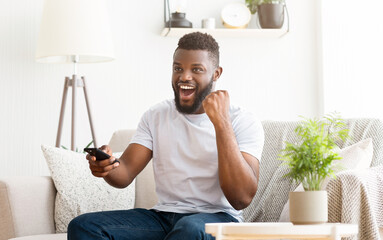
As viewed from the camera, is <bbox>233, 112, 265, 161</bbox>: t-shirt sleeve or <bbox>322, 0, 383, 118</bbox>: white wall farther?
<bbox>322, 0, 383, 118</bbox>: white wall

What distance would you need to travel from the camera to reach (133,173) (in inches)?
87.4

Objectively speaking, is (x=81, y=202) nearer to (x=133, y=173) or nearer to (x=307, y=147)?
(x=133, y=173)

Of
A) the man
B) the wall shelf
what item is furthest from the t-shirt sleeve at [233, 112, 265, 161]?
the wall shelf

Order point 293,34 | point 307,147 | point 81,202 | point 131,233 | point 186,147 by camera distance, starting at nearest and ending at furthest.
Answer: point 307,147, point 131,233, point 186,147, point 81,202, point 293,34

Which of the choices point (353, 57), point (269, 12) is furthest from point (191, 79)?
point (353, 57)

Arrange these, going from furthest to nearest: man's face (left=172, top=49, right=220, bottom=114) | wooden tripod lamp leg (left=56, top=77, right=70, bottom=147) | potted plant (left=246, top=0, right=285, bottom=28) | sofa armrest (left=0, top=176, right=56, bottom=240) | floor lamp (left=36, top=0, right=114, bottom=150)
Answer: potted plant (left=246, top=0, right=285, bottom=28)
wooden tripod lamp leg (left=56, top=77, right=70, bottom=147)
floor lamp (left=36, top=0, right=114, bottom=150)
sofa armrest (left=0, top=176, right=56, bottom=240)
man's face (left=172, top=49, right=220, bottom=114)

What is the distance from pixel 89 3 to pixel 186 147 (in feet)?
4.98

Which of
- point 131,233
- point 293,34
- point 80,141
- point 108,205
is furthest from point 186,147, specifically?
point 293,34

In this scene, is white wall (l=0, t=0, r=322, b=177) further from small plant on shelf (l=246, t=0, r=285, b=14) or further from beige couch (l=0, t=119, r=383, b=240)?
beige couch (l=0, t=119, r=383, b=240)

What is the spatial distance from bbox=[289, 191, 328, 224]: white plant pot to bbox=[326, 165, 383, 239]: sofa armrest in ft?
1.08

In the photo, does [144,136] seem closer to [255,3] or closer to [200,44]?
[200,44]

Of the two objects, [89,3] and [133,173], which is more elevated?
[89,3]

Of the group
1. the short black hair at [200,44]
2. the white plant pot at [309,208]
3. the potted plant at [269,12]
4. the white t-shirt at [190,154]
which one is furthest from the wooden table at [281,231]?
the potted plant at [269,12]

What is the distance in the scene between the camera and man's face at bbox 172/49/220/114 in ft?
7.26
